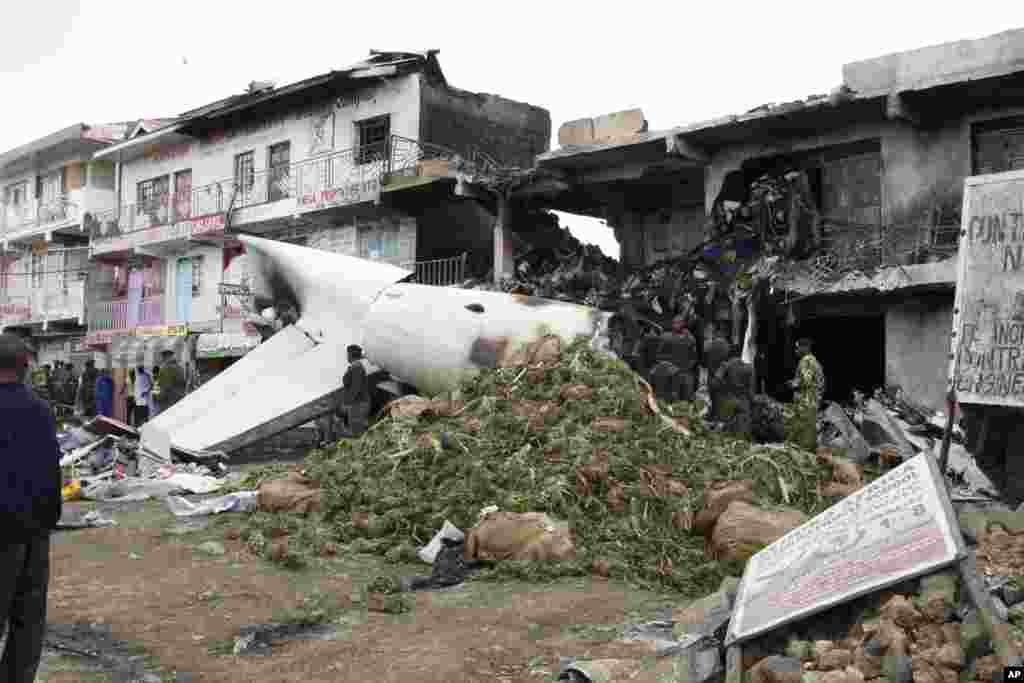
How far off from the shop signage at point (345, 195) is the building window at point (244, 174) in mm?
2905

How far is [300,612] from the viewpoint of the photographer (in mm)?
5922

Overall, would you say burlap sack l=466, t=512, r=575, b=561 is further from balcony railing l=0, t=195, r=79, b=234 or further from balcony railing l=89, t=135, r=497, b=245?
balcony railing l=0, t=195, r=79, b=234

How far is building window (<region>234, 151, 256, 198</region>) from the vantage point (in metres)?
25.6

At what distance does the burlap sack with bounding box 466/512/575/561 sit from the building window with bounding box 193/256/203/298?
22362mm

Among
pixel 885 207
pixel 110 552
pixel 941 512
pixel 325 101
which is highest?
pixel 325 101

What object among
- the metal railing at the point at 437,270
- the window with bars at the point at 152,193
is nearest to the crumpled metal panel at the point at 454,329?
the metal railing at the point at 437,270

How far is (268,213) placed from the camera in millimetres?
24266

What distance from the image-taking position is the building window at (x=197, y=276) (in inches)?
1078

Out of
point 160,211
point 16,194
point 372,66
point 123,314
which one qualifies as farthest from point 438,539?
point 16,194

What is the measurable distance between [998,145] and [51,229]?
29.8 meters

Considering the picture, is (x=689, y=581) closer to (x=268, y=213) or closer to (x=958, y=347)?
(x=958, y=347)

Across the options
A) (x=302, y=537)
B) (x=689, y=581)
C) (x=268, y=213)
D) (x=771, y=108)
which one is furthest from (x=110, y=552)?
(x=268, y=213)

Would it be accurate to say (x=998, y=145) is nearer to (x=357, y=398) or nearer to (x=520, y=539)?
(x=357, y=398)

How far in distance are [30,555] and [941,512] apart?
12.6ft
